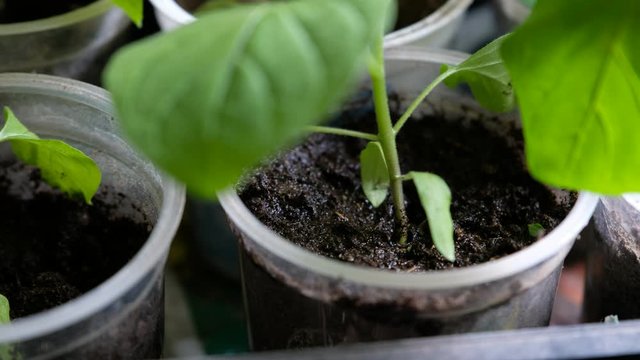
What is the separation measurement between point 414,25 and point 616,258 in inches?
10.3

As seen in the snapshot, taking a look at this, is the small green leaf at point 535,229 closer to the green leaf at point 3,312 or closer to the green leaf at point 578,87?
the green leaf at point 578,87

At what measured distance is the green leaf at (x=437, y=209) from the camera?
0.51 m

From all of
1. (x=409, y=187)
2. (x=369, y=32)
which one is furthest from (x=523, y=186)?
(x=369, y=32)

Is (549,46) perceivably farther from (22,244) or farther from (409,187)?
(22,244)

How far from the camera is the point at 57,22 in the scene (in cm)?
71

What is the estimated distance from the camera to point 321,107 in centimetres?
35

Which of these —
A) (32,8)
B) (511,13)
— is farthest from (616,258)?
(32,8)

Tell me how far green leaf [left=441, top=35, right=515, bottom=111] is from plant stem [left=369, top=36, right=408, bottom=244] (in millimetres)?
65

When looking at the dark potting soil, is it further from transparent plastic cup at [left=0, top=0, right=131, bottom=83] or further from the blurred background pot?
the blurred background pot

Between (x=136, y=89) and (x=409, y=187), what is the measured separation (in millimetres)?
339

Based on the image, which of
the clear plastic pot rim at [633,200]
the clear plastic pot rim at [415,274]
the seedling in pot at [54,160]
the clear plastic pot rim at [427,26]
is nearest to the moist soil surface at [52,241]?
the seedling in pot at [54,160]

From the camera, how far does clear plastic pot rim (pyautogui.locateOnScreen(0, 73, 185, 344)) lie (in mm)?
456

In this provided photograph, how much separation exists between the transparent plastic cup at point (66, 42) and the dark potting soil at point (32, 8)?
0.34 ft

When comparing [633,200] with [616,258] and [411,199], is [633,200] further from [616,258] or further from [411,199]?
[411,199]
